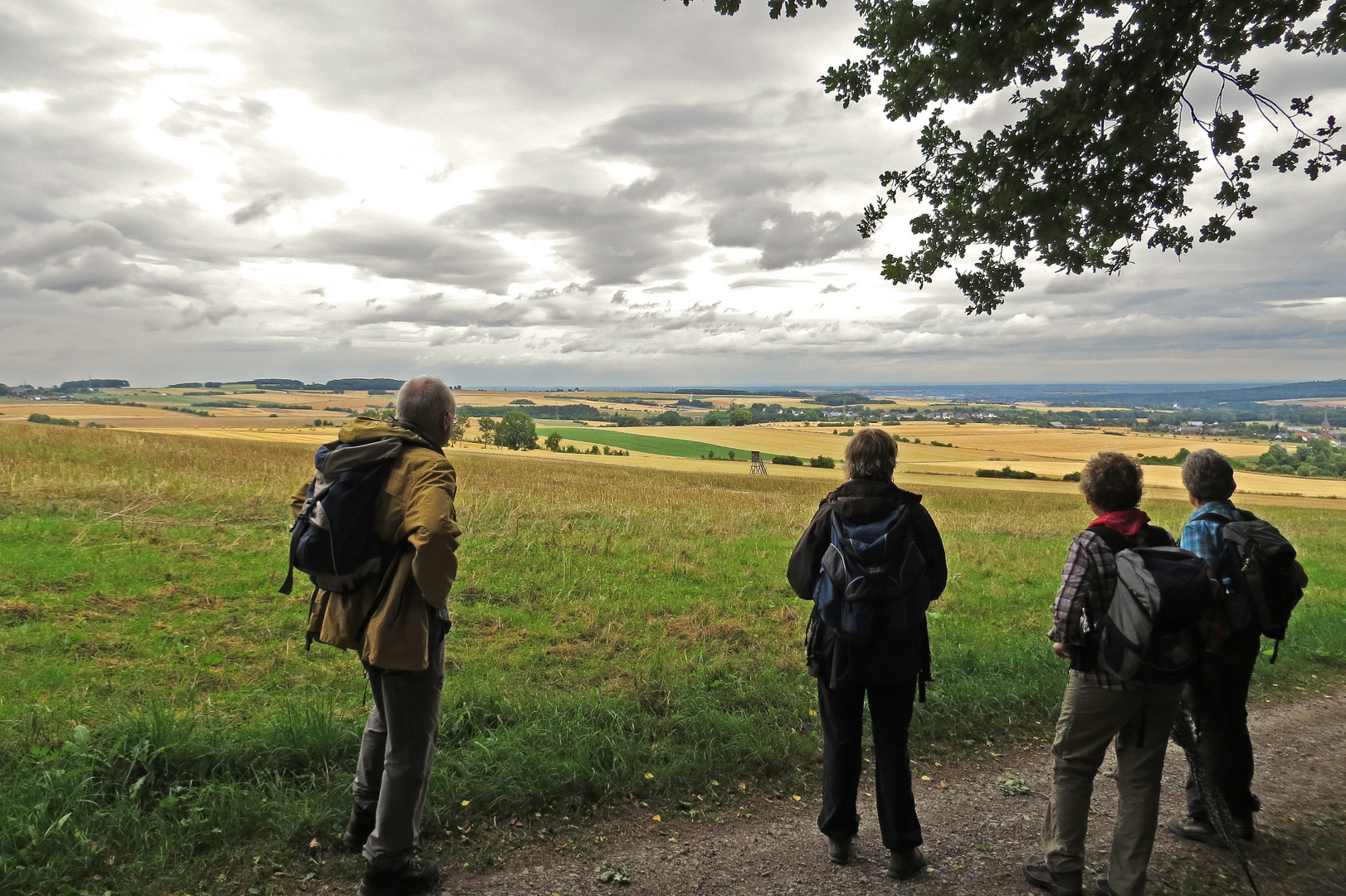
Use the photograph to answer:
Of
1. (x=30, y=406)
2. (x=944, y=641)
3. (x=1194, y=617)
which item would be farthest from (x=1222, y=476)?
(x=30, y=406)

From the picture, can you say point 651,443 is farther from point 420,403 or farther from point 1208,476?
point 420,403

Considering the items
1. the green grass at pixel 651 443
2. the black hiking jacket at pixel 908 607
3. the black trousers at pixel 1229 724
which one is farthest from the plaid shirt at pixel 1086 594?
the green grass at pixel 651 443

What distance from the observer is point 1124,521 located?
11.7ft

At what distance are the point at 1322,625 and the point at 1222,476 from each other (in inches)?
279

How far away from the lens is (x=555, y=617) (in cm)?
841

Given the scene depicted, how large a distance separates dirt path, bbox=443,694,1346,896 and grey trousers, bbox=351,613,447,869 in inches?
14.8

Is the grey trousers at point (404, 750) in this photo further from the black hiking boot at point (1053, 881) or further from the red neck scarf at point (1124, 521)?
the red neck scarf at point (1124, 521)

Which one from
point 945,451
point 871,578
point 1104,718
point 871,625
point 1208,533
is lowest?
point 945,451

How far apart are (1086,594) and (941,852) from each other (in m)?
1.66

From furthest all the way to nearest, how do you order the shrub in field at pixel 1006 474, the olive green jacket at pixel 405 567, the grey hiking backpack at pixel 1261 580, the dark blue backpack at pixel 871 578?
the shrub in field at pixel 1006 474
the grey hiking backpack at pixel 1261 580
the dark blue backpack at pixel 871 578
the olive green jacket at pixel 405 567

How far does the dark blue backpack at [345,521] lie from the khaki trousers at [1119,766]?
11.1 ft

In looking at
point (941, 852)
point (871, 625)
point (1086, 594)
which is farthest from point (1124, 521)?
point (941, 852)

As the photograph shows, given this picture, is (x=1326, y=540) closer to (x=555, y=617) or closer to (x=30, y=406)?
(x=555, y=617)

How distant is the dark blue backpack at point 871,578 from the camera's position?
11.6ft
